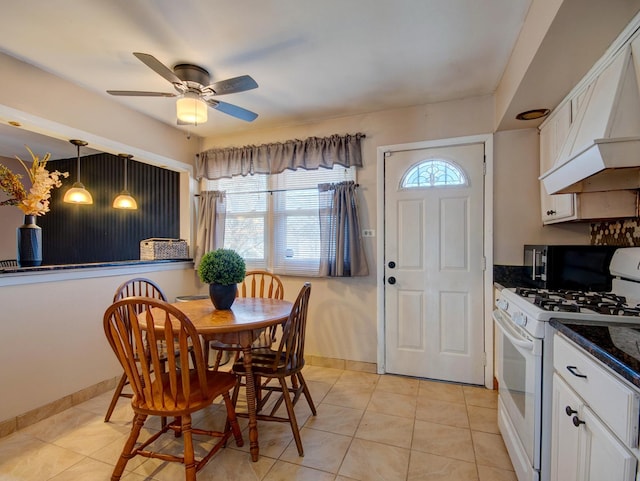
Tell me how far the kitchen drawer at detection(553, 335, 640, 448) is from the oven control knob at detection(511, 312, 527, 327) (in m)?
0.23

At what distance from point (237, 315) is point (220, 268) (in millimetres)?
315

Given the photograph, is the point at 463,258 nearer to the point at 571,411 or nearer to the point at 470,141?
the point at 470,141

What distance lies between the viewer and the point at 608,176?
1.67m

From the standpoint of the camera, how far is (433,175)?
9.05ft

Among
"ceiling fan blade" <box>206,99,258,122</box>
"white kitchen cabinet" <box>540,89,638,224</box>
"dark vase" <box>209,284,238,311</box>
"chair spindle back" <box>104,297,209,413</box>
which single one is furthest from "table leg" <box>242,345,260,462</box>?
"white kitchen cabinet" <box>540,89,638,224</box>

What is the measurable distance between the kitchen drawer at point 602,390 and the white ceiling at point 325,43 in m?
1.34

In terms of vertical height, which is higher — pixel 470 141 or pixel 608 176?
pixel 470 141

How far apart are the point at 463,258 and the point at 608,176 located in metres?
1.16

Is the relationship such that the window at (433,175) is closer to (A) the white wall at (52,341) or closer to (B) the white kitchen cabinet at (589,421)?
(B) the white kitchen cabinet at (589,421)

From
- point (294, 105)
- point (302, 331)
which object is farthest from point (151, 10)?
point (302, 331)

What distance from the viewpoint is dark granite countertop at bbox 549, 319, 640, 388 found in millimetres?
845

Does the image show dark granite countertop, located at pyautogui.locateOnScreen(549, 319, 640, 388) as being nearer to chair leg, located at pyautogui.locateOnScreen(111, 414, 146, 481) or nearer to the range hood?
the range hood

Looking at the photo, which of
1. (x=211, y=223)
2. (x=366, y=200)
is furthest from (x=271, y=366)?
(x=211, y=223)

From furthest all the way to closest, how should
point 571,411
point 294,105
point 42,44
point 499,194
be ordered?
point 294,105 → point 499,194 → point 42,44 → point 571,411
